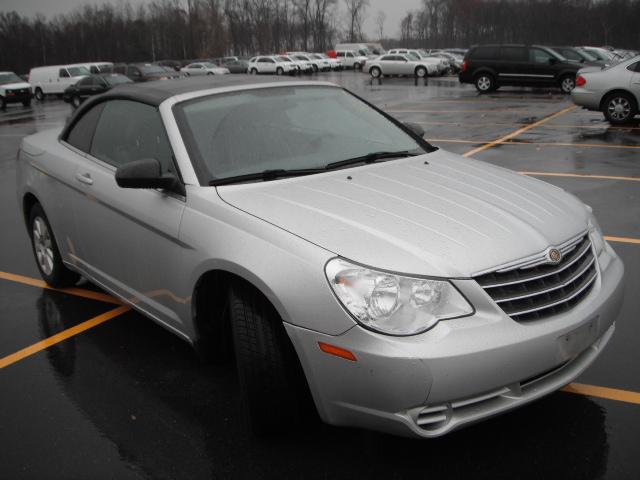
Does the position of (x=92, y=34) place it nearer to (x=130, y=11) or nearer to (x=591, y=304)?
(x=130, y=11)

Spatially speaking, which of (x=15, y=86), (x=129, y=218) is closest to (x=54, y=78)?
(x=15, y=86)

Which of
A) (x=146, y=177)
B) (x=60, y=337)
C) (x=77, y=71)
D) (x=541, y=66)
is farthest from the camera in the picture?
(x=77, y=71)

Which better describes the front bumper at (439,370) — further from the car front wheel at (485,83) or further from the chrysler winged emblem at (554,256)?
the car front wheel at (485,83)

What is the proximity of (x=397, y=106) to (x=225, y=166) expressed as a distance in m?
18.8

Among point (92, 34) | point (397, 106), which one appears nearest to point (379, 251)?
point (397, 106)

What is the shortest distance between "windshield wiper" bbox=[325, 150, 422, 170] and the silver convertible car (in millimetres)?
14

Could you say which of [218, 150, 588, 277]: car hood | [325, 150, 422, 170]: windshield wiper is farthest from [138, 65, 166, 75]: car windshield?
[218, 150, 588, 277]: car hood

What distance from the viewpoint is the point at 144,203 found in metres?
3.64

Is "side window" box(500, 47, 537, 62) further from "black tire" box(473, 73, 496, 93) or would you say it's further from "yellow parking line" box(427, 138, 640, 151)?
"yellow parking line" box(427, 138, 640, 151)

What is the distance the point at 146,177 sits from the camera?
3393mm

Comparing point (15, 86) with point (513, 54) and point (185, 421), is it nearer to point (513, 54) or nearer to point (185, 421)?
point (513, 54)

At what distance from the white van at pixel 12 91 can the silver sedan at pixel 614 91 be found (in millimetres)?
27296

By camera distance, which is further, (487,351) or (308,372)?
(308,372)

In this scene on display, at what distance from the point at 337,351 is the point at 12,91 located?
3399 cm
